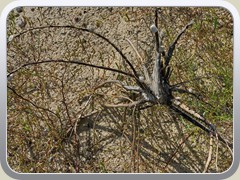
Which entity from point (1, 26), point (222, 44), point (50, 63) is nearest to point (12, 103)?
point (50, 63)

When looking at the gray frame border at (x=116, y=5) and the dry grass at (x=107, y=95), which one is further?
the dry grass at (x=107, y=95)

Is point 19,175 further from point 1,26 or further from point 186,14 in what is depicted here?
point 186,14

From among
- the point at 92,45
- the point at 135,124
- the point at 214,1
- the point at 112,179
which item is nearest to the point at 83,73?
the point at 92,45

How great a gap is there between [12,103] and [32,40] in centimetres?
19

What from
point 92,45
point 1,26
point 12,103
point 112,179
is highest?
point 1,26

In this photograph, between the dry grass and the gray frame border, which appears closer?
the gray frame border

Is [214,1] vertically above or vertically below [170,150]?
above

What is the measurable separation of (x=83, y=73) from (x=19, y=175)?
1.09ft

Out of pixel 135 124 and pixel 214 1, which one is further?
pixel 135 124

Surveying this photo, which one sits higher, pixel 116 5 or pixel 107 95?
pixel 116 5

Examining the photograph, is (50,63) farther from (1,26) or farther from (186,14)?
(186,14)

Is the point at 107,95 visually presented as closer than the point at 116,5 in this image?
No

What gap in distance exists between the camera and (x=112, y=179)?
4.75 ft

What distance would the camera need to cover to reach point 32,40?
1.58 metres
